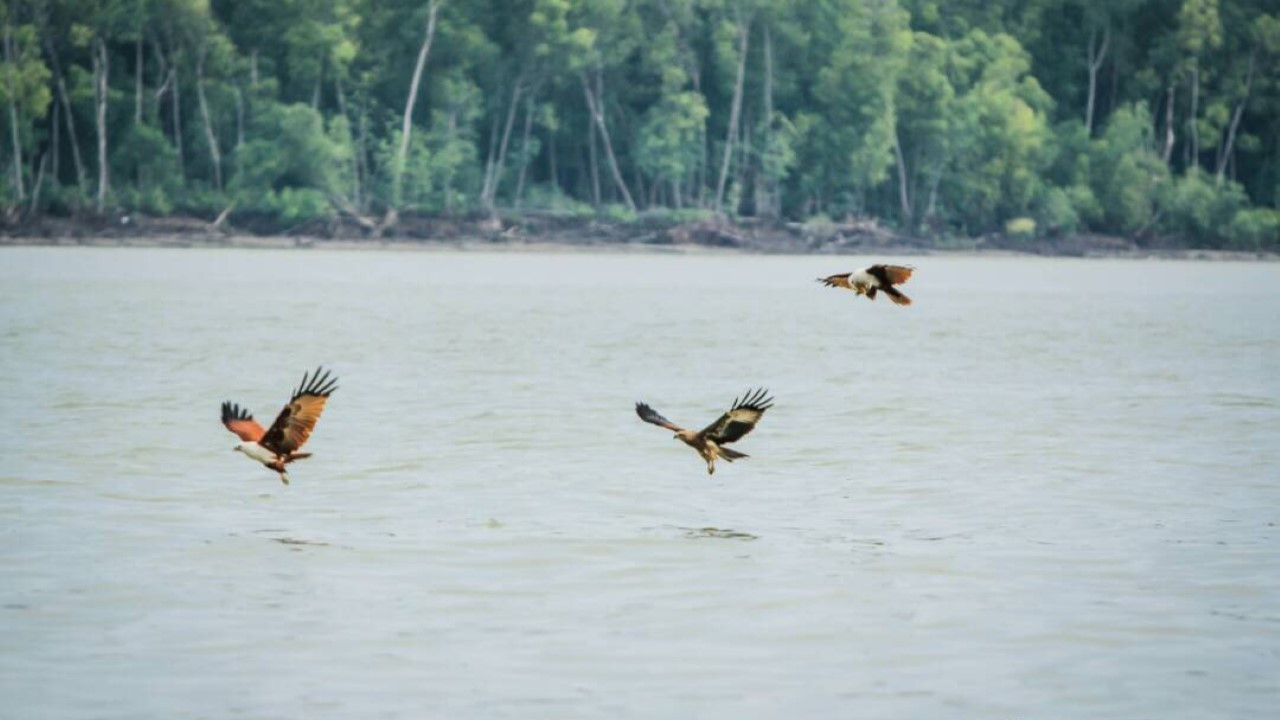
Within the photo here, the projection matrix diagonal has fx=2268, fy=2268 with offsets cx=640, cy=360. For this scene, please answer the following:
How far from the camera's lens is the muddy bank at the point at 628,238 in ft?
253

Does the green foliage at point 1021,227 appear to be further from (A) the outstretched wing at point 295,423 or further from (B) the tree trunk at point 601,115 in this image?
(A) the outstretched wing at point 295,423

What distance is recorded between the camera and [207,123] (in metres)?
77.3

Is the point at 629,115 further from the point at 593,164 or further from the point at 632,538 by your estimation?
the point at 632,538

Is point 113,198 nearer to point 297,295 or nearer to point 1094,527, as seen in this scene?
point 297,295

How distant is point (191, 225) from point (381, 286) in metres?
21.6

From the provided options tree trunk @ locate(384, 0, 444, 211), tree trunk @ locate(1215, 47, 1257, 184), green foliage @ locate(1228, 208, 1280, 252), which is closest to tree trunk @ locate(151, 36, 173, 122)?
tree trunk @ locate(384, 0, 444, 211)

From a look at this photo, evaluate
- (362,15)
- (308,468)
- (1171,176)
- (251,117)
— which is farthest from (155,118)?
(308,468)

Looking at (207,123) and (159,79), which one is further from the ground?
(159,79)

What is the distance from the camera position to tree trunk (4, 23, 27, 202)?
72.6 metres

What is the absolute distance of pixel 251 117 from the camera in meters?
79.6

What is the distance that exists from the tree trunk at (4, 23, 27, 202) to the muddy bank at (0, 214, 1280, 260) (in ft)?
7.41

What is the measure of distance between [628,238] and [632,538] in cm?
6842

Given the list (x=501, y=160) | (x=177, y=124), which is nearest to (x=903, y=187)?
(x=501, y=160)

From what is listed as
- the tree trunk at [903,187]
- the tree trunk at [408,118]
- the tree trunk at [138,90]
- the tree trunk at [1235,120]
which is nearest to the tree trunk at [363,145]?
the tree trunk at [408,118]
